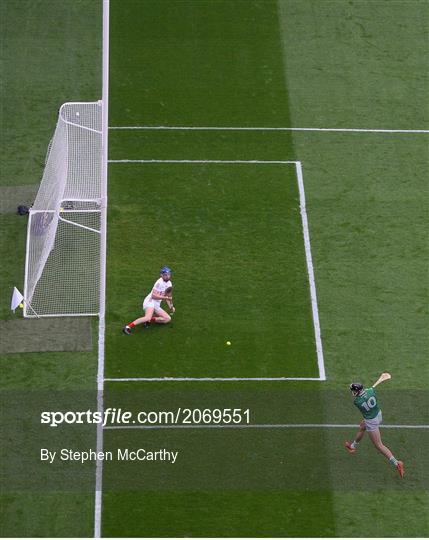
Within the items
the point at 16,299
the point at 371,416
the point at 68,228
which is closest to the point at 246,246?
the point at 68,228

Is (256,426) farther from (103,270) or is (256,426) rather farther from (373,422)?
(103,270)

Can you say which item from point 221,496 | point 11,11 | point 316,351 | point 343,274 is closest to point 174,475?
point 221,496

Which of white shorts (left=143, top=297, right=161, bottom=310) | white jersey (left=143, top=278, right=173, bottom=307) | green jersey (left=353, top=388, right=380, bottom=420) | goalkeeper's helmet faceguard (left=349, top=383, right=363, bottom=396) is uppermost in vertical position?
white jersey (left=143, top=278, right=173, bottom=307)

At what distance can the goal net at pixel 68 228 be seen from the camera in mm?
27422

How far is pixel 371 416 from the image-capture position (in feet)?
79.1

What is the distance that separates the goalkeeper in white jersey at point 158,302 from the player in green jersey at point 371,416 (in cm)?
428

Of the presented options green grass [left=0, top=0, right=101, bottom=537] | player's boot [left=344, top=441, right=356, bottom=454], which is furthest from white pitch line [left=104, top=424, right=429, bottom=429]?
green grass [left=0, top=0, right=101, bottom=537]

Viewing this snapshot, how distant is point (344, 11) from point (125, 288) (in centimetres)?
1138

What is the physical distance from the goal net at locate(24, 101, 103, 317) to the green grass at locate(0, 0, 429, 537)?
1.67 ft

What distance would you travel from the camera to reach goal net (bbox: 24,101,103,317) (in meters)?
27.4

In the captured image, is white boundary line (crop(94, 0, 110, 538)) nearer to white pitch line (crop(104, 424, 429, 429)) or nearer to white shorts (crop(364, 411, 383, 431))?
white pitch line (crop(104, 424, 429, 429))

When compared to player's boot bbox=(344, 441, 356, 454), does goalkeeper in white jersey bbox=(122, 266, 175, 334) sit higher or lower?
higher

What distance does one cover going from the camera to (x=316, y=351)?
26.7m

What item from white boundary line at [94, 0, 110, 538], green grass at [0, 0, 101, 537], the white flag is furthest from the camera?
the white flag
